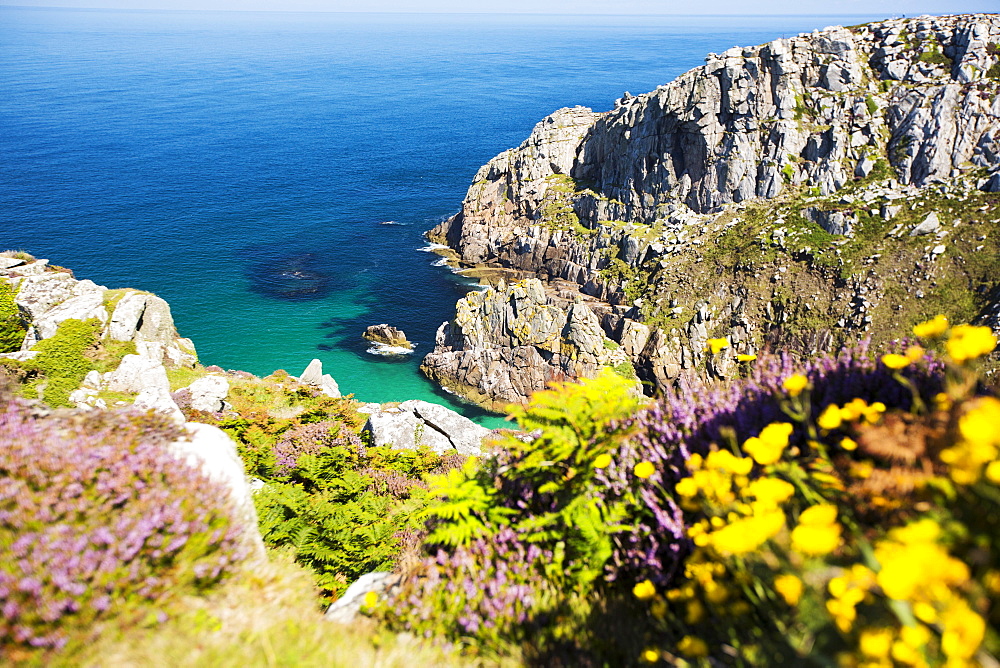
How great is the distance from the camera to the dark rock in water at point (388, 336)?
57219 millimetres

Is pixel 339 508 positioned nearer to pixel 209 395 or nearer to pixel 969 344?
pixel 969 344

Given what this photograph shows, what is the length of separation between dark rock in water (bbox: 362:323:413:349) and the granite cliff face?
5.02 m

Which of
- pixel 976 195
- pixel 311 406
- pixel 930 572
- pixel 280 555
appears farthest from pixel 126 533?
pixel 976 195

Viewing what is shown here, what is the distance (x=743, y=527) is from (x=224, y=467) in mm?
6577

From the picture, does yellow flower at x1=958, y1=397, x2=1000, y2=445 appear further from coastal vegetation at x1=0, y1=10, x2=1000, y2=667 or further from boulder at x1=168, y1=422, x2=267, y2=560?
boulder at x1=168, y1=422, x2=267, y2=560

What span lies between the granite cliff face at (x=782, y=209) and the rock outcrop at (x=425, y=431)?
32.8 metres

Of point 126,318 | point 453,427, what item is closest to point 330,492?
point 453,427

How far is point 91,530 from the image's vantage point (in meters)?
4.83

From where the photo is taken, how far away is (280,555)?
730 cm

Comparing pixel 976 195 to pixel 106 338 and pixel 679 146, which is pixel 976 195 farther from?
pixel 106 338

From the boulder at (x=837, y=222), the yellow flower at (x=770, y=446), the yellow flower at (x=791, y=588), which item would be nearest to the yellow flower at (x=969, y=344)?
the yellow flower at (x=770, y=446)

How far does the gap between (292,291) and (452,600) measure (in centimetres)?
6699

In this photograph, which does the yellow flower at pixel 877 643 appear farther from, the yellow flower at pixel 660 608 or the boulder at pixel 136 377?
the boulder at pixel 136 377

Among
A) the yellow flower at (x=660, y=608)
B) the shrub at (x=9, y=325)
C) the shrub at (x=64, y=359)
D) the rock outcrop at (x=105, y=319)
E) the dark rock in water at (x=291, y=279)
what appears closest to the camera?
the yellow flower at (x=660, y=608)
